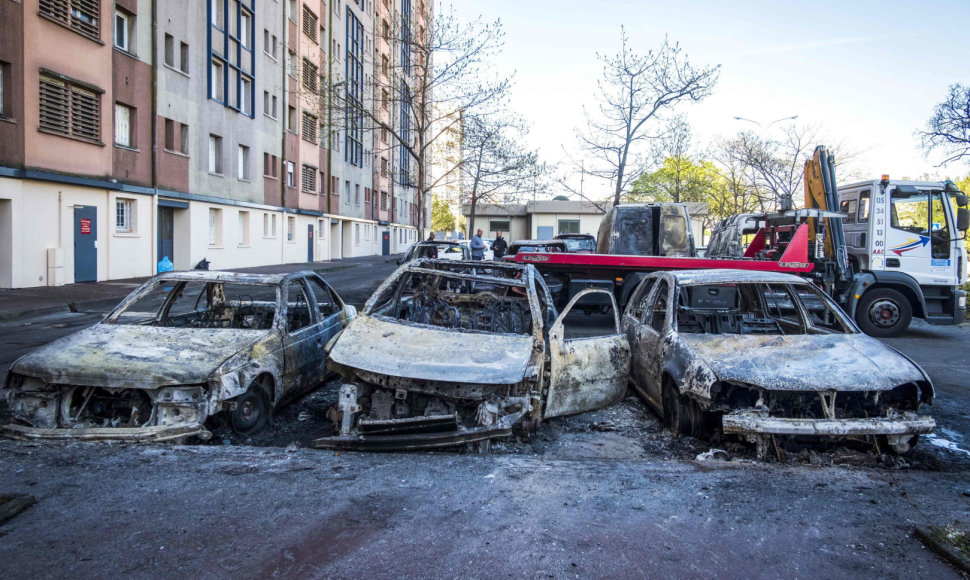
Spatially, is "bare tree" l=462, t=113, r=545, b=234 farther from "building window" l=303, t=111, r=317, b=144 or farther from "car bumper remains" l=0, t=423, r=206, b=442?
"car bumper remains" l=0, t=423, r=206, b=442

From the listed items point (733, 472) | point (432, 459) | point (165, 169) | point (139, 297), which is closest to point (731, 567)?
point (733, 472)

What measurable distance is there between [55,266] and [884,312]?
18985 mm

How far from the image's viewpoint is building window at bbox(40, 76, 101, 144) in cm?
1666

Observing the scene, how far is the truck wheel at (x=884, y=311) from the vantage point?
1147 centimetres

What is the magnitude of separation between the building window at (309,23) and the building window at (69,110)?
18.8 metres

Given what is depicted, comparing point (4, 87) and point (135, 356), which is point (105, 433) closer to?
point (135, 356)

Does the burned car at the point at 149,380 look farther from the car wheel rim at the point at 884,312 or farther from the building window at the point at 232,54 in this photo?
the building window at the point at 232,54

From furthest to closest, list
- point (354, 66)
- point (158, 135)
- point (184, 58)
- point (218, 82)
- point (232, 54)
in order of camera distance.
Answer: point (354, 66) < point (232, 54) < point (218, 82) < point (184, 58) < point (158, 135)

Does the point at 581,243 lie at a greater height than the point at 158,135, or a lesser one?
lesser

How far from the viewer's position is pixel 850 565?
3.02 metres

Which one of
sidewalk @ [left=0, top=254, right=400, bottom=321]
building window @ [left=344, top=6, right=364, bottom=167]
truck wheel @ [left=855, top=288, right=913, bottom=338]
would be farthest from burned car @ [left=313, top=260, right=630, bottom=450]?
building window @ [left=344, top=6, right=364, bottom=167]

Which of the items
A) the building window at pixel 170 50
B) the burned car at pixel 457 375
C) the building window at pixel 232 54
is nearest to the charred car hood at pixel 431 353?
the burned car at pixel 457 375

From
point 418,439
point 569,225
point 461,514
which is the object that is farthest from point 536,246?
point 569,225

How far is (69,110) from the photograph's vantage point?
17406mm
